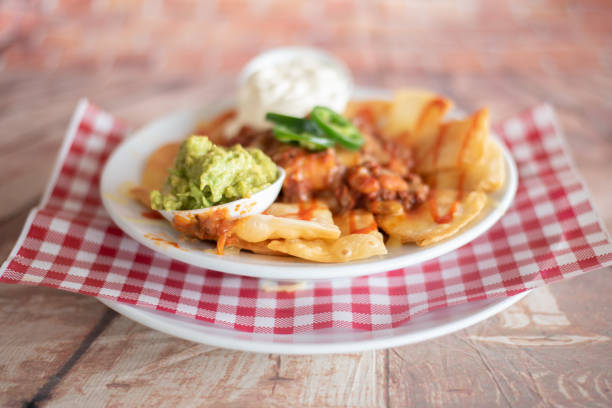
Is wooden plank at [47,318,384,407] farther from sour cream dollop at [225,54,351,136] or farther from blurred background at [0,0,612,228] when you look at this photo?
blurred background at [0,0,612,228]

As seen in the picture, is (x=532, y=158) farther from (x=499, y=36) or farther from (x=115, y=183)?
(x=499, y=36)

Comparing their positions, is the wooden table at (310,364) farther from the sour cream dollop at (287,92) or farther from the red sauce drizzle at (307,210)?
the sour cream dollop at (287,92)

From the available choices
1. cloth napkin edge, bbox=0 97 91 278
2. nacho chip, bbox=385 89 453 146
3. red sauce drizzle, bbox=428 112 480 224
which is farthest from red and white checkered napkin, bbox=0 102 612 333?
nacho chip, bbox=385 89 453 146

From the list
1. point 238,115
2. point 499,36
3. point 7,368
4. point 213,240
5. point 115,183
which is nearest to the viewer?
point 7,368

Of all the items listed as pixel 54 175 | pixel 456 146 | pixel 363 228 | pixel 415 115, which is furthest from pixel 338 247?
pixel 54 175

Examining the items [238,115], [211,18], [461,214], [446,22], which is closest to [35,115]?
[238,115]

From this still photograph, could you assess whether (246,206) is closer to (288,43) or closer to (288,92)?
(288,92)
